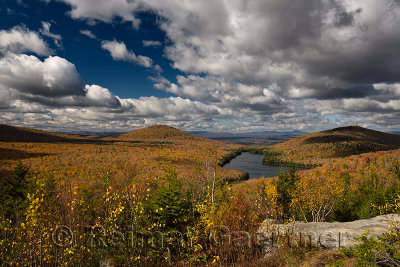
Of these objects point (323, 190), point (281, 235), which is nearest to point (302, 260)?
point (281, 235)

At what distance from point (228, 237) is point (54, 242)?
23.7 ft

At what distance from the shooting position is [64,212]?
24.4 feet

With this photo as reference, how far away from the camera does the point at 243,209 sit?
959 centimetres

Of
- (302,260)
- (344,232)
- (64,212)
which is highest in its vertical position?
(64,212)

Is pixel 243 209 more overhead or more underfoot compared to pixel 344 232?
more overhead

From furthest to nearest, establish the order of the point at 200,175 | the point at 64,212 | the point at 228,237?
the point at 200,175
the point at 228,237
the point at 64,212

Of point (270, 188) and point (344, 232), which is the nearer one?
point (344, 232)

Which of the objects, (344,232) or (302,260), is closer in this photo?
(302,260)

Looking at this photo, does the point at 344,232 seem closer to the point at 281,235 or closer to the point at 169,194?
the point at 281,235

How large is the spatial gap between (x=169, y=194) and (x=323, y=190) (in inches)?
695

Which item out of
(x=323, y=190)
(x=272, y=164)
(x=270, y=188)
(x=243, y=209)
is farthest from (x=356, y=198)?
(x=272, y=164)

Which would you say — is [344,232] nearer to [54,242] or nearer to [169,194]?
[169,194]

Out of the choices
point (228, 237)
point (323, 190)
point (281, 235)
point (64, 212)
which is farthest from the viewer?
point (323, 190)

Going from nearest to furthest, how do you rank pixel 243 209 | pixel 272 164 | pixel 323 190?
pixel 243 209
pixel 323 190
pixel 272 164
